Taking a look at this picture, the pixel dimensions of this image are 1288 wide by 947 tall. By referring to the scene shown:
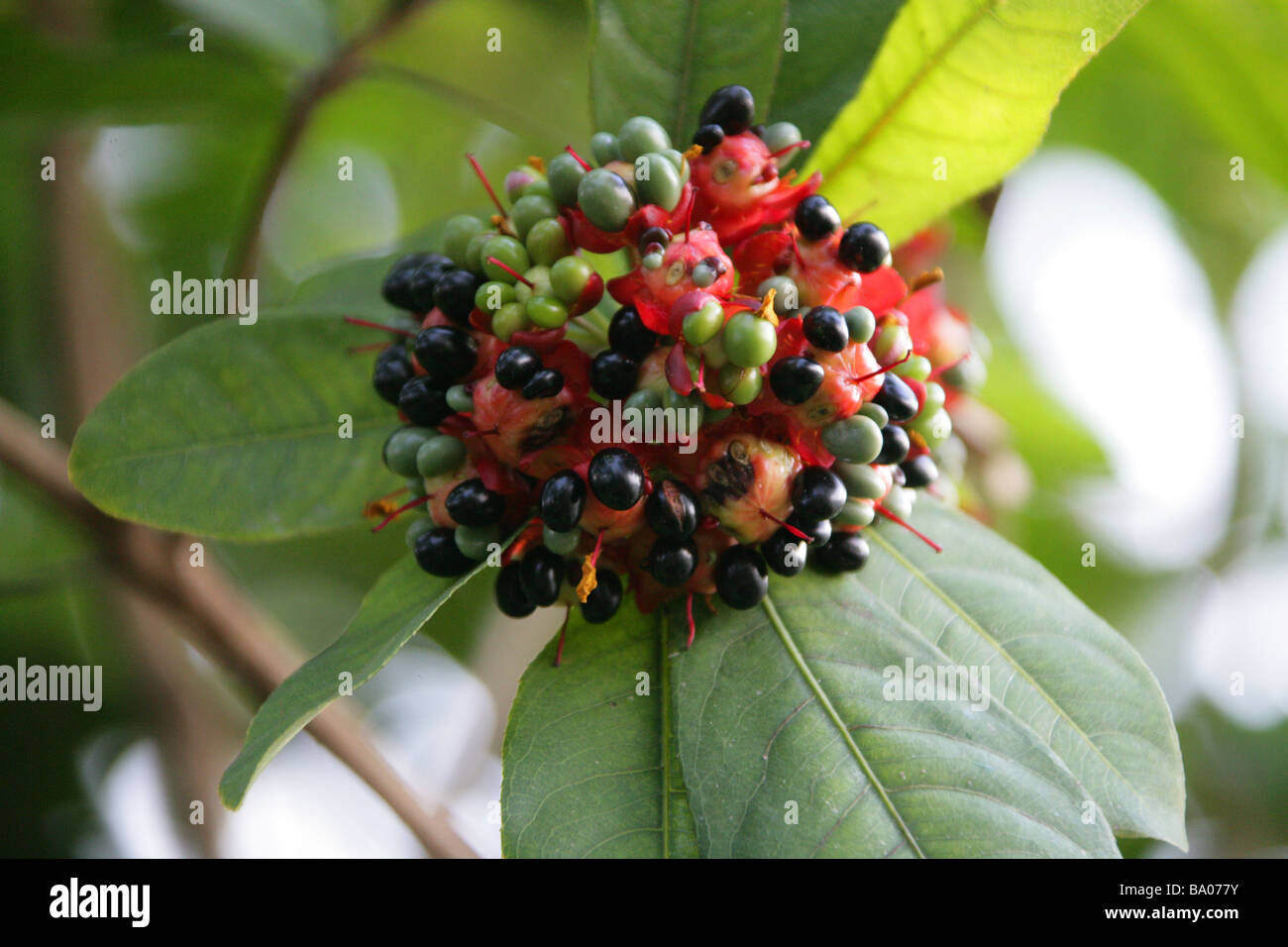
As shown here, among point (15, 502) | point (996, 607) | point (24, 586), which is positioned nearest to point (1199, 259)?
point (996, 607)

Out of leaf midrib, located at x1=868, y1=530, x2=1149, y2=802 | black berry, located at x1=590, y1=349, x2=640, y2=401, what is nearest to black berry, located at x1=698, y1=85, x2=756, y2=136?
black berry, located at x1=590, y1=349, x2=640, y2=401

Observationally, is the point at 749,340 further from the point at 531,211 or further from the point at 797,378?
the point at 531,211

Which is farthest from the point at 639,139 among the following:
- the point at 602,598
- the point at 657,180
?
the point at 602,598

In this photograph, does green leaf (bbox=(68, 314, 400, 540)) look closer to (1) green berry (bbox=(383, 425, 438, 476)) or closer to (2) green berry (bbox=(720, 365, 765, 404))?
(1) green berry (bbox=(383, 425, 438, 476))

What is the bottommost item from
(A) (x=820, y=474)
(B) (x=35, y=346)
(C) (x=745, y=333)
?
(A) (x=820, y=474)

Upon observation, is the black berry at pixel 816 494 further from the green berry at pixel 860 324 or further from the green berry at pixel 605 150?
the green berry at pixel 605 150

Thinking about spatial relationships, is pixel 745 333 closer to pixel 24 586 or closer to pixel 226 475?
pixel 226 475

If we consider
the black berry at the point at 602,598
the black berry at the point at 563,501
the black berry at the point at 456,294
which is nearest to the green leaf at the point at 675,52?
the black berry at the point at 456,294
